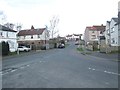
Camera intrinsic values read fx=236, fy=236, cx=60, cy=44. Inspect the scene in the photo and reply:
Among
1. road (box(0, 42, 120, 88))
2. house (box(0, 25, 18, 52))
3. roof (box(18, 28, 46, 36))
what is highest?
roof (box(18, 28, 46, 36))

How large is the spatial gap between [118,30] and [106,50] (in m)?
10.7

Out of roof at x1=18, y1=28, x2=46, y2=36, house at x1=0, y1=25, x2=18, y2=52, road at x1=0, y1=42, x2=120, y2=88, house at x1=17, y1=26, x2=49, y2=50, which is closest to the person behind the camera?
road at x1=0, y1=42, x2=120, y2=88

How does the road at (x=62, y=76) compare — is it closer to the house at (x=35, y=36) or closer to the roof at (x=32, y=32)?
the house at (x=35, y=36)

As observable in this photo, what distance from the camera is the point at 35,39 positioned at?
304ft

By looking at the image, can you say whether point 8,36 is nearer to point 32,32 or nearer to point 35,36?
point 35,36

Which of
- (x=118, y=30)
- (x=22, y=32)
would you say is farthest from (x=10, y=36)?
(x=22, y=32)

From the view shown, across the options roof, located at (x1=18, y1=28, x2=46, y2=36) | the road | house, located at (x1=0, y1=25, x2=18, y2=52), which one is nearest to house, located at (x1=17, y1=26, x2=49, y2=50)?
roof, located at (x1=18, y1=28, x2=46, y2=36)

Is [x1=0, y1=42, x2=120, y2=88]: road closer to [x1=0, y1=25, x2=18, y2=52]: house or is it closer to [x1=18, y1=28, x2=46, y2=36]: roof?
[x1=0, y1=25, x2=18, y2=52]: house

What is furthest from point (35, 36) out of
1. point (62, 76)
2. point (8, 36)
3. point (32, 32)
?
point (62, 76)

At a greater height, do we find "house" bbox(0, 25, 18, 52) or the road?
"house" bbox(0, 25, 18, 52)

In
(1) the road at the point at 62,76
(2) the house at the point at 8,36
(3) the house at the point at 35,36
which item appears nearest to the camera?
(1) the road at the point at 62,76

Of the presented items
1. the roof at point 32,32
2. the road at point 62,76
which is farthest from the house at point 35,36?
the road at point 62,76

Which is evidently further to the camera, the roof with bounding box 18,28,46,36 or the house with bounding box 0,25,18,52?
the roof with bounding box 18,28,46,36

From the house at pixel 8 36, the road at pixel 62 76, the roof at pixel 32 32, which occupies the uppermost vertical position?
the roof at pixel 32 32
